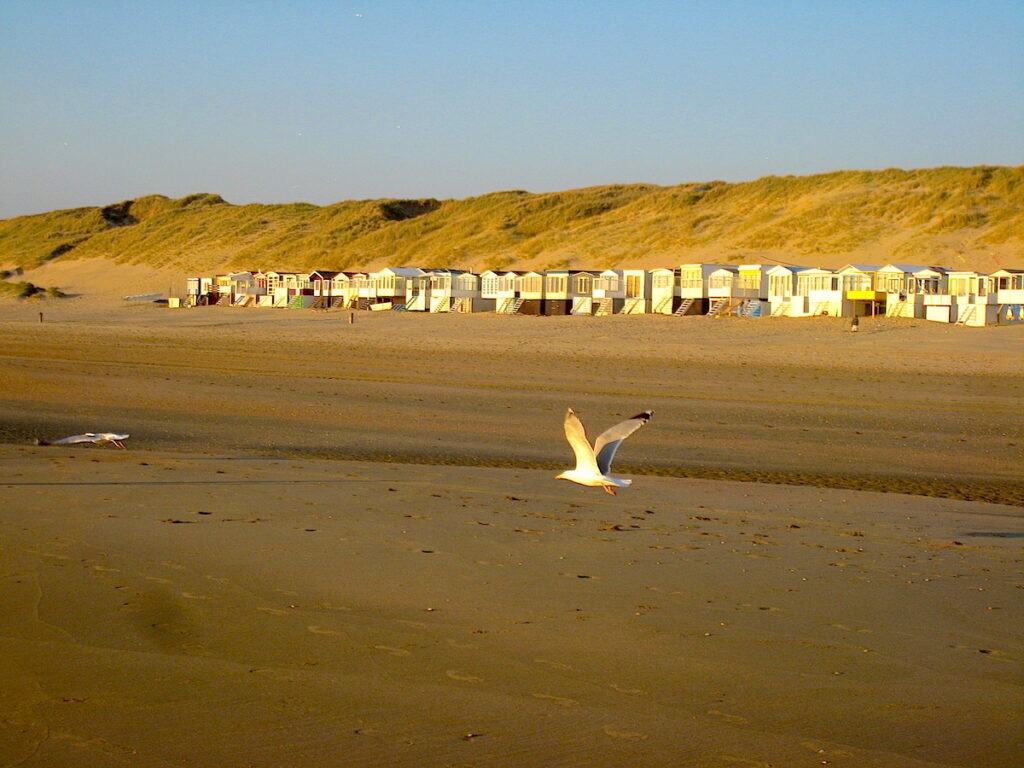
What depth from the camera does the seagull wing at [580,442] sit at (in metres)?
8.02

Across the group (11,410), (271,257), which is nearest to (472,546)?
(11,410)

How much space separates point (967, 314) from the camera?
1639 inches

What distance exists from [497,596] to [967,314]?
39.4m

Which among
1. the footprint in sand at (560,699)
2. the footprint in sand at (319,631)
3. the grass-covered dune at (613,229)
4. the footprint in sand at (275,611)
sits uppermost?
the grass-covered dune at (613,229)

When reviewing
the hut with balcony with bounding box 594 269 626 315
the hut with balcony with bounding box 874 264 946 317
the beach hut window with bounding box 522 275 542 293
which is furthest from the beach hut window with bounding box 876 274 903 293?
the beach hut window with bounding box 522 275 542 293

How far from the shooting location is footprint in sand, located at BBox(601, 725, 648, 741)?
4238 millimetres

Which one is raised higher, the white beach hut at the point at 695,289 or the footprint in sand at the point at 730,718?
the white beach hut at the point at 695,289

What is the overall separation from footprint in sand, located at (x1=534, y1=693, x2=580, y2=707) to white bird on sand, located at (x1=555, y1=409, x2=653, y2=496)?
3.23 metres

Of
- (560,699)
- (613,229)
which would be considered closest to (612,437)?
(560,699)

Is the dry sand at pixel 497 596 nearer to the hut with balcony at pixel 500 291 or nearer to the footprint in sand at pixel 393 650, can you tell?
the footprint in sand at pixel 393 650

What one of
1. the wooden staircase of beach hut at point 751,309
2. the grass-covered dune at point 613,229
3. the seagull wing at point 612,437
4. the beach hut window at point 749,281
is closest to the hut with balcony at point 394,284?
the grass-covered dune at point 613,229

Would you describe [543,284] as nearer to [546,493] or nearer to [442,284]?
[442,284]

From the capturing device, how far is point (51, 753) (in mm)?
3873

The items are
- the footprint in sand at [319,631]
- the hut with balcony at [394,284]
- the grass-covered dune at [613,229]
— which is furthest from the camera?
Answer: the grass-covered dune at [613,229]
